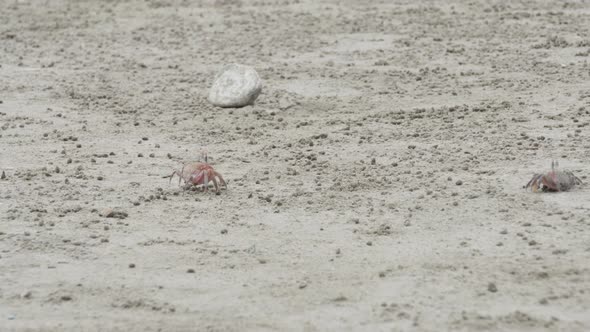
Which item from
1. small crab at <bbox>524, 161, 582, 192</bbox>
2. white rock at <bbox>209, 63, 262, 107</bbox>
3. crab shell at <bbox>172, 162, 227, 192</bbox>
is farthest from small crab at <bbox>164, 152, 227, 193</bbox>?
white rock at <bbox>209, 63, 262, 107</bbox>

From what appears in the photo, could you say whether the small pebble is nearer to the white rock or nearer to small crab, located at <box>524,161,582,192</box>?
small crab, located at <box>524,161,582,192</box>

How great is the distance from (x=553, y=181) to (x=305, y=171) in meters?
1.71

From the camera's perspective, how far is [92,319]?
17.1 ft

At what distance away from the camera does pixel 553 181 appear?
6625 mm

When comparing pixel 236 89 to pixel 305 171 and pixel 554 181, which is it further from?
pixel 554 181

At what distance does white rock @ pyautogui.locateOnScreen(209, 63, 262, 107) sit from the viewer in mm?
9297

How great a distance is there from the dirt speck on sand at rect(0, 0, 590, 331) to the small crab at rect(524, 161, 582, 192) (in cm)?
6

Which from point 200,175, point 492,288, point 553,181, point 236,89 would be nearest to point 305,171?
point 200,175

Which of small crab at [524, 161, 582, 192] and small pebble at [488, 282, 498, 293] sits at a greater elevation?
small crab at [524, 161, 582, 192]

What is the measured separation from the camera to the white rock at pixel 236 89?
9.30m

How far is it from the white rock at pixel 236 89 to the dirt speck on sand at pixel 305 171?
106 millimetres

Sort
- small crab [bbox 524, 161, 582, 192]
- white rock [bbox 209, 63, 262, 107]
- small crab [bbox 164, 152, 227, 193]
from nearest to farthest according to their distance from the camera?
small crab [bbox 524, 161, 582, 192], small crab [bbox 164, 152, 227, 193], white rock [bbox 209, 63, 262, 107]

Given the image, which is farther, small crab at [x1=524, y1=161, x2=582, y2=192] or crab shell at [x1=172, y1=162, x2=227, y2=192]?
crab shell at [x1=172, y1=162, x2=227, y2=192]

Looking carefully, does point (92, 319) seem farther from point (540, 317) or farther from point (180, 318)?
point (540, 317)
